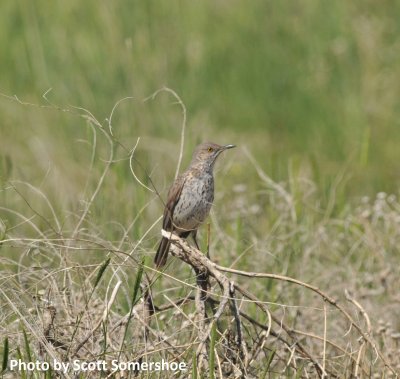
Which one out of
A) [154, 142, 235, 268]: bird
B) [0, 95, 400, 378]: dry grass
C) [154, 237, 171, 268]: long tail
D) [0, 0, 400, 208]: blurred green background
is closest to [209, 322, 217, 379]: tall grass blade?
[0, 95, 400, 378]: dry grass

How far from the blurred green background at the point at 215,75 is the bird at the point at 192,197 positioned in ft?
9.01

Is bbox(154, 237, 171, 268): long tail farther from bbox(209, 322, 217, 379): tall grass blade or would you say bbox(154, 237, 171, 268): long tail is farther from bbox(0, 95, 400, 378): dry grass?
bbox(209, 322, 217, 379): tall grass blade

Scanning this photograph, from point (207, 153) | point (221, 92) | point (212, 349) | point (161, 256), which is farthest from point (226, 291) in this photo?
point (221, 92)

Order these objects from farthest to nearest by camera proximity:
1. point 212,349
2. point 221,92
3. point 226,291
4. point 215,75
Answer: point 215,75 < point 221,92 < point 226,291 < point 212,349

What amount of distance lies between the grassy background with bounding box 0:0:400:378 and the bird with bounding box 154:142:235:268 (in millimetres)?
839

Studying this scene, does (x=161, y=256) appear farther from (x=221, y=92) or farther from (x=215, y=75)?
(x=215, y=75)

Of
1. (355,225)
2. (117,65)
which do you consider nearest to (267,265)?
(355,225)

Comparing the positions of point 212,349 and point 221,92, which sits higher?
point 212,349

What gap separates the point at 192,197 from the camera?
6.43 metres

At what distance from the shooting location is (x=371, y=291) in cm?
639

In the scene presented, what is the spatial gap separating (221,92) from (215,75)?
0.22 meters

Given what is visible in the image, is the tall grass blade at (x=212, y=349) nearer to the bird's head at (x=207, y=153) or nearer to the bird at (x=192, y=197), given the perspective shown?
the bird at (x=192, y=197)

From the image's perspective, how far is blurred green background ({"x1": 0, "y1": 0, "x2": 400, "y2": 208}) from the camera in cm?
1016

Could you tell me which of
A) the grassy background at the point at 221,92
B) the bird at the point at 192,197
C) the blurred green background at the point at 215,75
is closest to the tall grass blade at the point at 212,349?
the bird at the point at 192,197
